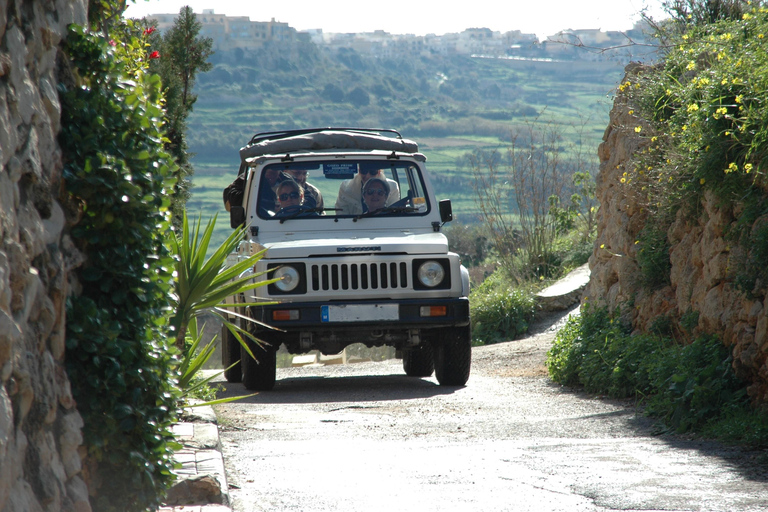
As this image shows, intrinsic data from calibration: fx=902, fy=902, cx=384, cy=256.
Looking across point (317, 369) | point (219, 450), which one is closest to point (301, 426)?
point (219, 450)

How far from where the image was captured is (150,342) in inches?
132

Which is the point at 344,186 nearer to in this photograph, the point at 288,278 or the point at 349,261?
the point at 349,261

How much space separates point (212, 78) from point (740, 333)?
95.9 m

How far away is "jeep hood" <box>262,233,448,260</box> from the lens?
25.9 ft

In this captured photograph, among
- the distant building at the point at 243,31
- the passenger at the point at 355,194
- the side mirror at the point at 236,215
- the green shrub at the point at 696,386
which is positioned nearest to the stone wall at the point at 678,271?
the green shrub at the point at 696,386

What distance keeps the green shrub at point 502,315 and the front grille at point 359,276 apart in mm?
6645

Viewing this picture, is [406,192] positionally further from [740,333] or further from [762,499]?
[762,499]

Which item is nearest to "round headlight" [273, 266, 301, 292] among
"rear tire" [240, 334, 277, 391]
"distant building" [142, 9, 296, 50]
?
"rear tire" [240, 334, 277, 391]

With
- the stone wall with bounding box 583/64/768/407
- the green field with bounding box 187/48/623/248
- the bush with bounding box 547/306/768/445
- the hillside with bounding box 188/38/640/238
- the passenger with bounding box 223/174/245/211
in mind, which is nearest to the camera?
the bush with bounding box 547/306/768/445

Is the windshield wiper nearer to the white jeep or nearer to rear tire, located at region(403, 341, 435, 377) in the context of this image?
the white jeep

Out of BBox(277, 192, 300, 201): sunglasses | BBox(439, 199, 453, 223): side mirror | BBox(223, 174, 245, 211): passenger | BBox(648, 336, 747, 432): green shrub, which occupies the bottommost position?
BBox(648, 336, 747, 432): green shrub

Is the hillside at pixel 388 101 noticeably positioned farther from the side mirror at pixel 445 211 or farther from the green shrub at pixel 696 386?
the green shrub at pixel 696 386

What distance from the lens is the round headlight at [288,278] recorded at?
25.8 feet

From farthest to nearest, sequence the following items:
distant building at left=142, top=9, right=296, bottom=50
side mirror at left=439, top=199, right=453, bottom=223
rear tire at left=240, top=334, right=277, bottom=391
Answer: distant building at left=142, top=9, right=296, bottom=50
side mirror at left=439, top=199, right=453, bottom=223
rear tire at left=240, top=334, right=277, bottom=391
